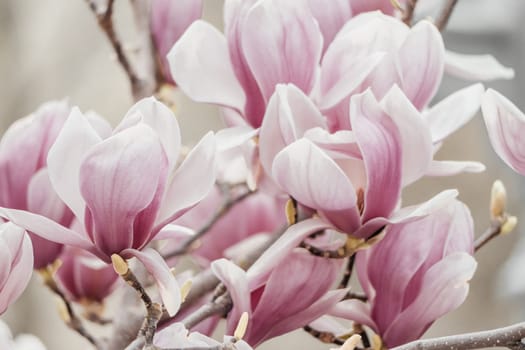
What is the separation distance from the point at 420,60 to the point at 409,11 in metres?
0.05

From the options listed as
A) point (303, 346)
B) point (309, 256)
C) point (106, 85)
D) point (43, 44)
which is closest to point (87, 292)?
point (309, 256)

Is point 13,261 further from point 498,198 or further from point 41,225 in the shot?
point 498,198

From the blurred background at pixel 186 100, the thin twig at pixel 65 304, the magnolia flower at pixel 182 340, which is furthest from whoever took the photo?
the blurred background at pixel 186 100

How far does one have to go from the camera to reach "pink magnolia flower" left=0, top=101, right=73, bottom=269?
30 centimetres

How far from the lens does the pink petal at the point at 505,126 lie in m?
0.23

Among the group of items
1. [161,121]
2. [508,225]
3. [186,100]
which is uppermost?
[161,121]

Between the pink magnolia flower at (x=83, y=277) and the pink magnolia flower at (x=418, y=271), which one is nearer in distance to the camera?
the pink magnolia flower at (x=418, y=271)

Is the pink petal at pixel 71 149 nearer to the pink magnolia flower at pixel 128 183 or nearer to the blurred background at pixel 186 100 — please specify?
the pink magnolia flower at pixel 128 183

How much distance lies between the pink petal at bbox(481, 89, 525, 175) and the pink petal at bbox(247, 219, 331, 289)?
6cm

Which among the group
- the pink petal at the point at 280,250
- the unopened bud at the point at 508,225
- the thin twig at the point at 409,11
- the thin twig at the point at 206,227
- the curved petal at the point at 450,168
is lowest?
the unopened bud at the point at 508,225

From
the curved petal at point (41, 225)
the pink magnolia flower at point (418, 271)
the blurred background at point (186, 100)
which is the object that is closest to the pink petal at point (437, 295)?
the pink magnolia flower at point (418, 271)

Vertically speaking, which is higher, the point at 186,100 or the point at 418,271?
the point at 418,271

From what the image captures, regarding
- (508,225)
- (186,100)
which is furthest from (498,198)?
(186,100)

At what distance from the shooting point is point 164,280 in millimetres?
225
